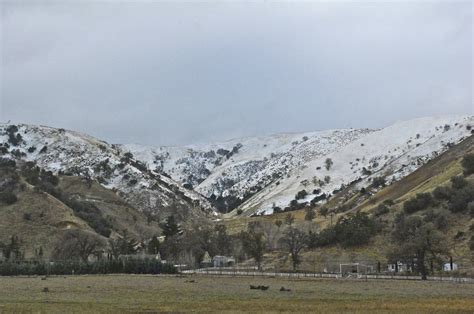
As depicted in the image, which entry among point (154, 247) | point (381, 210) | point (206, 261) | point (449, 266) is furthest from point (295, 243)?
point (154, 247)

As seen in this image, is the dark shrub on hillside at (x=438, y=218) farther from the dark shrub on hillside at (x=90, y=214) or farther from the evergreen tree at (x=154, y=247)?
the dark shrub on hillside at (x=90, y=214)

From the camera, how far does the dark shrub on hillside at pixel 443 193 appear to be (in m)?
123

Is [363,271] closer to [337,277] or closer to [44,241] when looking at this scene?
[337,277]

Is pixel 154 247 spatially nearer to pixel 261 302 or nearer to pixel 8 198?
pixel 8 198

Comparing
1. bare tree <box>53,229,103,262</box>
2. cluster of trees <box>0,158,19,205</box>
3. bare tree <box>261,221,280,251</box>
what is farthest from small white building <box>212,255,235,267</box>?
cluster of trees <box>0,158,19,205</box>

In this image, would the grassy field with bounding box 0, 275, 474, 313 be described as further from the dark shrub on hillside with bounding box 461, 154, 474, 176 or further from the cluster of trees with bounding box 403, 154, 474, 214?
the dark shrub on hillside with bounding box 461, 154, 474, 176

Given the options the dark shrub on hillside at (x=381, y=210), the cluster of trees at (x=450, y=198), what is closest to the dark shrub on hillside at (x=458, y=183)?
the cluster of trees at (x=450, y=198)

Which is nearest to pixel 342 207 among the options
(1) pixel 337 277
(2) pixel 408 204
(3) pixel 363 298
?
(2) pixel 408 204

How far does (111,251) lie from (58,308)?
333ft

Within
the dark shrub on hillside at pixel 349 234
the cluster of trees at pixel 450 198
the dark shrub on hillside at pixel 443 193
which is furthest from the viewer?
the dark shrub on hillside at pixel 443 193

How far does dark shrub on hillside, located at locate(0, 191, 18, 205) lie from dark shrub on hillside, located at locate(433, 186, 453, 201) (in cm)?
9877

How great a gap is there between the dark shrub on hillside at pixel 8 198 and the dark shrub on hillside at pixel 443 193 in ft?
324

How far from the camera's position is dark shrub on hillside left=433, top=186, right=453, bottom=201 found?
4824 inches

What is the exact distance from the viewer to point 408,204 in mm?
126875
